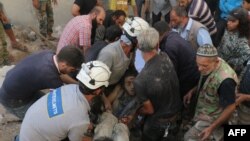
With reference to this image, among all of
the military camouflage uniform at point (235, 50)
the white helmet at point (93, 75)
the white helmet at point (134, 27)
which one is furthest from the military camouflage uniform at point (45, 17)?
the white helmet at point (93, 75)

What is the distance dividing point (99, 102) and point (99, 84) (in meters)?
0.28

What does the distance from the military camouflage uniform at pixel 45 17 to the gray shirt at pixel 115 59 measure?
3430 millimetres

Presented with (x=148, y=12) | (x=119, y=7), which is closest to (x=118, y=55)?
(x=119, y=7)

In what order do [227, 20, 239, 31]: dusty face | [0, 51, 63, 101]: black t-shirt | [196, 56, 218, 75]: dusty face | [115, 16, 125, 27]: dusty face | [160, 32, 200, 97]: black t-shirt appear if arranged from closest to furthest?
1. [196, 56, 218, 75]: dusty face
2. [0, 51, 63, 101]: black t-shirt
3. [160, 32, 200, 97]: black t-shirt
4. [227, 20, 239, 31]: dusty face
5. [115, 16, 125, 27]: dusty face

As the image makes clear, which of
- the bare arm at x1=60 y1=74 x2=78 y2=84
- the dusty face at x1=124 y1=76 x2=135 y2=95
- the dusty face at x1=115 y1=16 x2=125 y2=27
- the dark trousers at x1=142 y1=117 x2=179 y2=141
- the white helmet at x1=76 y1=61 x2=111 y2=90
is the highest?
the dusty face at x1=115 y1=16 x2=125 y2=27

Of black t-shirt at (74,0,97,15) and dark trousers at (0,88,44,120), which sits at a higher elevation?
black t-shirt at (74,0,97,15)

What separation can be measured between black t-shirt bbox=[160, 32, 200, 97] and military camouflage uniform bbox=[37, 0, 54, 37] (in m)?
3.55

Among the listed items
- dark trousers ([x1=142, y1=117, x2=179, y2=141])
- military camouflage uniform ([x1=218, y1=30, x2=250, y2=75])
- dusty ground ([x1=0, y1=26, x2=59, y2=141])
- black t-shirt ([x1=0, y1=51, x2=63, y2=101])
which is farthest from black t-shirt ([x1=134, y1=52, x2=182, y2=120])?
A: dusty ground ([x1=0, y1=26, x2=59, y2=141])

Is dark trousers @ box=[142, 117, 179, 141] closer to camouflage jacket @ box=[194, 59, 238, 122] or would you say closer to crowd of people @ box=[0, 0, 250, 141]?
crowd of people @ box=[0, 0, 250, 141]

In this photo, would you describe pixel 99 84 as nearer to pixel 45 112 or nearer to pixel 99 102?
pixel 99 102

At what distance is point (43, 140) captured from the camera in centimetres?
316

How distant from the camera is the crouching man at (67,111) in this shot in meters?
2.99

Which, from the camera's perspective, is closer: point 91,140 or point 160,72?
point 91,140

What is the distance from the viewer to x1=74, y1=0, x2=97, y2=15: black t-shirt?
19.9ft
